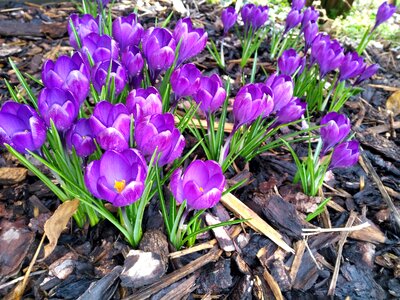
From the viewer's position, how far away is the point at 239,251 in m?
1.41

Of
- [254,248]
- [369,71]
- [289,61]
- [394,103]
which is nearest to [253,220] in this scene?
[254,248]

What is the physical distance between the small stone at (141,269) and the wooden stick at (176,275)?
0.06ft

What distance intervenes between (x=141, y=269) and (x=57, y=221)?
1.05 feet

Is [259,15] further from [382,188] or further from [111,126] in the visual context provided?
[111,126]

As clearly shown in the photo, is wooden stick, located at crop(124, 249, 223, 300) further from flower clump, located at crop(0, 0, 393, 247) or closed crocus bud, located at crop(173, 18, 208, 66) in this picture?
closed crocus bud, located at crop(173, 18, 208, 66)

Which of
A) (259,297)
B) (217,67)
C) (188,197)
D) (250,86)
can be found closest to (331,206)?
(259,297)

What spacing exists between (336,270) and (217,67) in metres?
1.49

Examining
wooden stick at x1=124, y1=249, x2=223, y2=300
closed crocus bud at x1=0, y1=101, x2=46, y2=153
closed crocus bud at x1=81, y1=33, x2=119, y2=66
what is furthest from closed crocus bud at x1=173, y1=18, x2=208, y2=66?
wooden stick at x1=124, y1=249, x2=223, y2=300

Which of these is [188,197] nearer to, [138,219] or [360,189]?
[138,219]

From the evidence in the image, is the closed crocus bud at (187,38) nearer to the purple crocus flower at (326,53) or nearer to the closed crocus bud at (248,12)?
the purple crocus flower at (326,53)

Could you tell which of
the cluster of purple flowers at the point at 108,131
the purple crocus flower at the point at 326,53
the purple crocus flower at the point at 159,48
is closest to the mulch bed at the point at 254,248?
the cluster of purple flowers at the point at 108,131

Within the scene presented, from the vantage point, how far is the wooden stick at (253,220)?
1.45m

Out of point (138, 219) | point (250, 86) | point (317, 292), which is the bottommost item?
point (317, 292)

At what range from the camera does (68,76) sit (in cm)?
113
